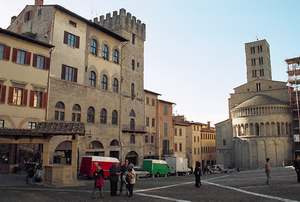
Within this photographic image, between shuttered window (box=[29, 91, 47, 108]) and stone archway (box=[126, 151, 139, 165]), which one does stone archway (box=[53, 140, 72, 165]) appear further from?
stone archway (box=[126, 151, 139, 165])

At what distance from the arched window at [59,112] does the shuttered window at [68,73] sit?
9.94 ft

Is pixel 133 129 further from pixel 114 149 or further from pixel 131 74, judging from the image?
pixel 131 74

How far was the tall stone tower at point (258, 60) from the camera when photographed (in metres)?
88.1

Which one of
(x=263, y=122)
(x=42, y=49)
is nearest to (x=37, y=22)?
(x=42, y=49)

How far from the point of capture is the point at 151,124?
53.7 metres

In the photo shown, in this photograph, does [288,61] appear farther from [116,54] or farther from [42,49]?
[42,49]

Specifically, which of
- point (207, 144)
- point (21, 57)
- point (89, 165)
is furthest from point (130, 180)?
point (207, 144)

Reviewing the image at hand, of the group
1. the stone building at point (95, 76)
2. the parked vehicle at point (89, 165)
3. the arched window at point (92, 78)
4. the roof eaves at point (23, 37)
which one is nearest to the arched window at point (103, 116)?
the stone building at point (95, 76)

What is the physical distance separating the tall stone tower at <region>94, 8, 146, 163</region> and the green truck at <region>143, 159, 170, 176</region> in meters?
4.25

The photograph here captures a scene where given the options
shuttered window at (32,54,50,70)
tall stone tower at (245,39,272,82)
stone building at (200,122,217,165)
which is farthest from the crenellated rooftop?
tall stone tower at (245,39,272,82)

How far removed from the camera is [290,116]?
69.1 m

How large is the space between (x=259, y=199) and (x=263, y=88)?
68.4 meters

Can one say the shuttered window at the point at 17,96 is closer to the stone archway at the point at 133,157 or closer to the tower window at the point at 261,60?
the stone archway at the point at 133,157

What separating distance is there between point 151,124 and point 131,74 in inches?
476
